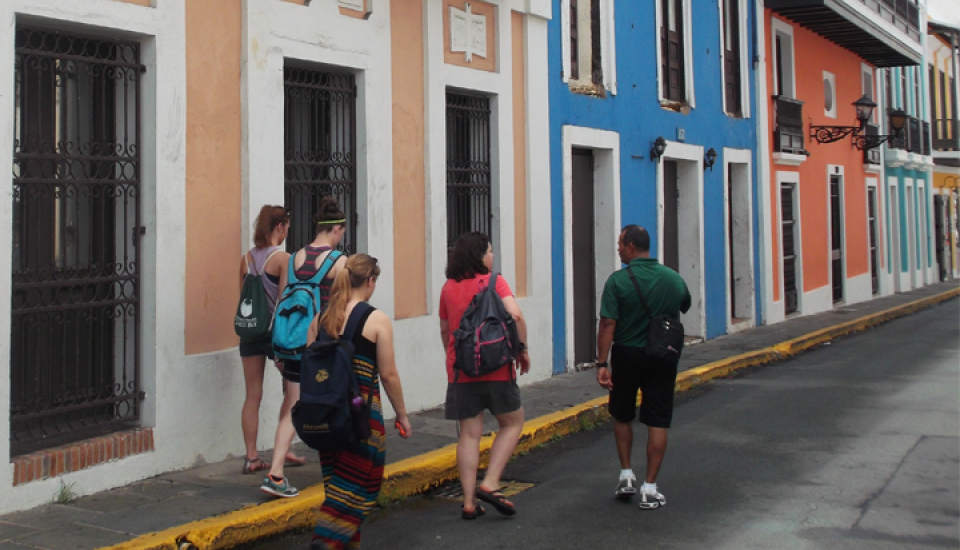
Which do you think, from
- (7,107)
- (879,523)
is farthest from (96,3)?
(879,523)

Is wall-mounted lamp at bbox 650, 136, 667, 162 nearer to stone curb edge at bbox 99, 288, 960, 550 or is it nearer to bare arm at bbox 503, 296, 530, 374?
stone curb edge at bbox 99, 288, 960, 550

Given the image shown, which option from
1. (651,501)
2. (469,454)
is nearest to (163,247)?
(469,454)

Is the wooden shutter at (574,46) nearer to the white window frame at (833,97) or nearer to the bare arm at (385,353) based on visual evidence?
the bare arm at (385,353)

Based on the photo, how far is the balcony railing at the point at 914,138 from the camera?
26.4 metres

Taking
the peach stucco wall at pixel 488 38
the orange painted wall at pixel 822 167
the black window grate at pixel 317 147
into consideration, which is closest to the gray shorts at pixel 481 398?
the black window grate at pixel 317 147

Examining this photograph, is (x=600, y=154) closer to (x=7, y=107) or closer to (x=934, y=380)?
(x=934, y=380)

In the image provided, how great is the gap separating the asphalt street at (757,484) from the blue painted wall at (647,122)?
9.80 ft

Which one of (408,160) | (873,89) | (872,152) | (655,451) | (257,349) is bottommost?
(655,451)

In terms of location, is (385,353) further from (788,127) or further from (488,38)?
(788,127)

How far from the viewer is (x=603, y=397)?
389 inches

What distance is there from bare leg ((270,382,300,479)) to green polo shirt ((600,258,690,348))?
1.92 m

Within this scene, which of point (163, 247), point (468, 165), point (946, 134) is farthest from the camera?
point (946, 134)

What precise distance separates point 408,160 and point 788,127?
11201 millimetres

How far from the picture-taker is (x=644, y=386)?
6.23 metres
